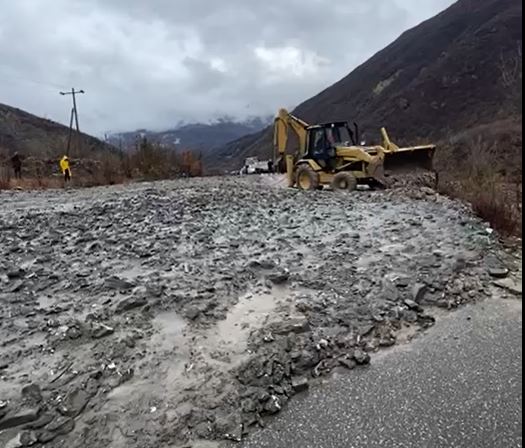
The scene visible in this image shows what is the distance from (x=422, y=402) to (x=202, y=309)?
163 centimetres

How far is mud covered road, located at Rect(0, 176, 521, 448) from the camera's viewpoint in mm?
2393

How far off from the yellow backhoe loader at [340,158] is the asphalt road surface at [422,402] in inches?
299

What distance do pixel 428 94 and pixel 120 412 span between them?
5133cm

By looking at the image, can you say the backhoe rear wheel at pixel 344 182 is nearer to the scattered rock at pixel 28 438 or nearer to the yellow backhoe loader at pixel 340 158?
the yellow backhoe loader at pixel 340 158

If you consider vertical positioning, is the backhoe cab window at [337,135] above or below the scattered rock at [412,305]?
above

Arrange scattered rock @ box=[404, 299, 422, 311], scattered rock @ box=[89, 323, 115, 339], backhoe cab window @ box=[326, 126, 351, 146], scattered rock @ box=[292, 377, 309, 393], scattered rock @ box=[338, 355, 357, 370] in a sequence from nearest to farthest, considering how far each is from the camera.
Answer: scattered rock @ box=[292, 377, 309, 393], scattered rock @ box=[338, 355, 357, 370], scattered rock @ box=[89, 323, 115, 339], scattered rock @ box=[404, 299, 422, 311], backhoe cab window @ box=[326, 126, 351, 146]

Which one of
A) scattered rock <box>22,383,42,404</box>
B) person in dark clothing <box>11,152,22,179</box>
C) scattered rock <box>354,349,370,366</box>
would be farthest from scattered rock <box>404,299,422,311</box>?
person in dark clothing <box>11,152,22,179</box>

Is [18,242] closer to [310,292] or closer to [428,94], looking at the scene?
[310,292]

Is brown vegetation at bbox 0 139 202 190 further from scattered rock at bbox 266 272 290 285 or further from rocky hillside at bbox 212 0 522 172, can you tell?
rocky hillside at bbox 212 0 522 172

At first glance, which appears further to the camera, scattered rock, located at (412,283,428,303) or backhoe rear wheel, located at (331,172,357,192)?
backhoe rear wheel, located at (331,172,357,192)

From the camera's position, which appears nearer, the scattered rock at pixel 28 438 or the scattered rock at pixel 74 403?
the scattered rock at pixel 28 438

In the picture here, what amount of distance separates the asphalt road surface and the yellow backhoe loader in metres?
7.61

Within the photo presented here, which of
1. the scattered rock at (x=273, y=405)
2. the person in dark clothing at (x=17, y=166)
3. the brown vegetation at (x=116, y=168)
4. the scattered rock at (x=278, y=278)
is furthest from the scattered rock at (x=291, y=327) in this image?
the person in dark clothing at (x=17, y=166)

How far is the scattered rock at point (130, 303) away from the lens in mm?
3436
